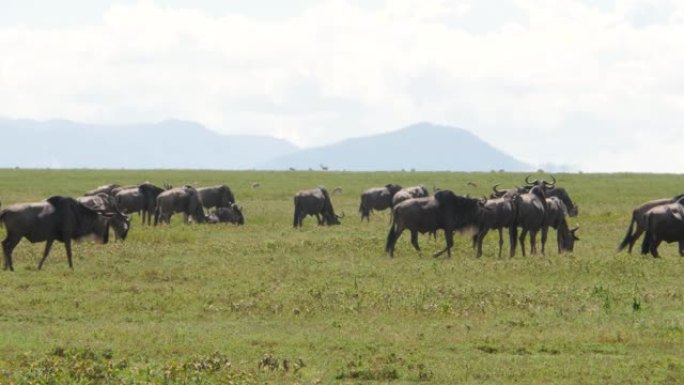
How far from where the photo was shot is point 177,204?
44281mm

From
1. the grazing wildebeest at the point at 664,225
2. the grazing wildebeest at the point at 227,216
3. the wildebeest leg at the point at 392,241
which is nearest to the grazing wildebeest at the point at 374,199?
the grazing wildebeest at the point at 227,216

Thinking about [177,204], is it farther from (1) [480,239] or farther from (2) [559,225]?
(2) [559,225]

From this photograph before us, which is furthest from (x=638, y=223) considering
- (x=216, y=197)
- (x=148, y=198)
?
(x=216, y=197)

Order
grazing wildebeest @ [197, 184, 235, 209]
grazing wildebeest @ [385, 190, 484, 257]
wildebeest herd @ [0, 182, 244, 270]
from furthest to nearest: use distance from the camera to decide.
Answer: grazing wildebeest @ [197, 184, 235, 209], grazing wildebeest @ [385, 190, 484, 257], wildebeest herd @ [0, 182, 244, 270]

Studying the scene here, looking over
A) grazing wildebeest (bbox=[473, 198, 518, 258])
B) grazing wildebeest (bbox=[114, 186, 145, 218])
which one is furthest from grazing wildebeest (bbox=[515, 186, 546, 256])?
grazing wildebeest (bbox=[114, 186, 145, 218])

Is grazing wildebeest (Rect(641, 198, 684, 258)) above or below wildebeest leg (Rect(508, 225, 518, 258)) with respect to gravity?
above

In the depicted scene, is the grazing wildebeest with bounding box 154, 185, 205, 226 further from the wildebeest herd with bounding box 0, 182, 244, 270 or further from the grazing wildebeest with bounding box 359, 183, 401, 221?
the grazing wildebeest with bounding box 359, 183, 401, 221

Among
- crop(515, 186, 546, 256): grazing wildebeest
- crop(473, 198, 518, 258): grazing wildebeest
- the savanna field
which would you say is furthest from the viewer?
crop(515, 186, 546, 256): grazing wildebeest

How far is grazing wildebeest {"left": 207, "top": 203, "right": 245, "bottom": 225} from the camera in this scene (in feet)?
153

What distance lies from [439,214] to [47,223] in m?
11.2

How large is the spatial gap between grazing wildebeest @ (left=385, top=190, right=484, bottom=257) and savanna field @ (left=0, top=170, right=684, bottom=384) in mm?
1028

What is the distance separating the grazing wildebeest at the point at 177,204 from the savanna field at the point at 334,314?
322 inches

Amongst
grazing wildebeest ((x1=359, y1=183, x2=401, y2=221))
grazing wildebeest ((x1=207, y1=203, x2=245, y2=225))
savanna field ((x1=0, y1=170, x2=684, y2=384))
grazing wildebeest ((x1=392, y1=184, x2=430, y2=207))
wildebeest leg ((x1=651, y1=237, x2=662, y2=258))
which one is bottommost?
savanna field ((x1=0, y1=170, x2=684, y2=384))

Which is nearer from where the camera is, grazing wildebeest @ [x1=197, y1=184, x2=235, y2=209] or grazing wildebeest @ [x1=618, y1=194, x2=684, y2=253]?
grazing wildebeest @ [x1=618, y1=194, x2=684, y2=253]
